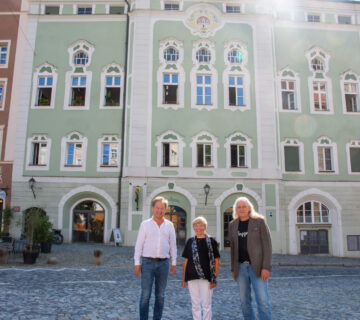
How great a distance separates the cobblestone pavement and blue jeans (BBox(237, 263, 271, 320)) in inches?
48.9

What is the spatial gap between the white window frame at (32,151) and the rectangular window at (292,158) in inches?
592

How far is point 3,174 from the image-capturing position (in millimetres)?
21172

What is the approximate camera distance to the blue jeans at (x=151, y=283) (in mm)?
5121

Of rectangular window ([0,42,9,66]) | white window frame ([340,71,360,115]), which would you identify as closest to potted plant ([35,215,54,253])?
rectangular window ([0,42,9,66])

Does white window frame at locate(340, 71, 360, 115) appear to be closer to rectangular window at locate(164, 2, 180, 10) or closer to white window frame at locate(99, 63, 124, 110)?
rectangular window at locate(164, 2, 180, 10)

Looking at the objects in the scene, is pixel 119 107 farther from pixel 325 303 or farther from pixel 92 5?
pixel 325 303

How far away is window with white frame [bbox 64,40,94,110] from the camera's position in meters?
22.0

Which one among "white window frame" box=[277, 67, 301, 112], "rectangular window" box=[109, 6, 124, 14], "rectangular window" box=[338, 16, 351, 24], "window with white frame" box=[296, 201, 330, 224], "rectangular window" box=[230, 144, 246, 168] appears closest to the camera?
"rectangular window" box=[230, 144, 246, 168]

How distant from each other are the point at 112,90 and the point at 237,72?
8218 millimetres

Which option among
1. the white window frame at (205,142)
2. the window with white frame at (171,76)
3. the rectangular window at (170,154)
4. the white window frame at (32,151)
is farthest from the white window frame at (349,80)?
the white window frame at (32,151)

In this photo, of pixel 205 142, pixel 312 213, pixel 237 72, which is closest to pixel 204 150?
pixel 205 142

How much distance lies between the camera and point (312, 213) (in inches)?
852

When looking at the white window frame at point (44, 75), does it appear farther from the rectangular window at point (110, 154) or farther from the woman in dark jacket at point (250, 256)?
the woman in dark jacket at point (250, 256)

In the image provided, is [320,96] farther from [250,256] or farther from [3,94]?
[3,94]
